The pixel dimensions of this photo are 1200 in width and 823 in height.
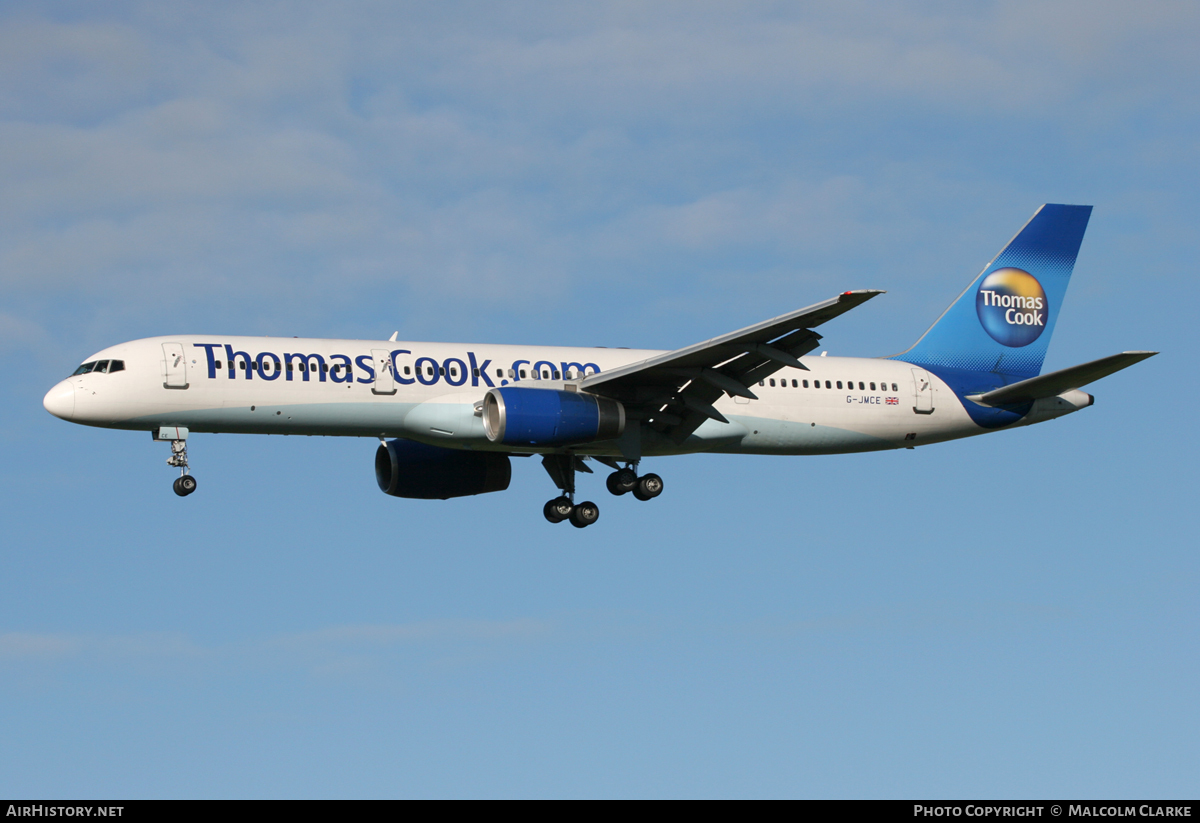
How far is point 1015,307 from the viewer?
4378 cm

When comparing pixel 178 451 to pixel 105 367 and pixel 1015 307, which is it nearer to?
pixel 105 367

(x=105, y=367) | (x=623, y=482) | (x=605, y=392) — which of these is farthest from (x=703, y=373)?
(x=105, y=367)

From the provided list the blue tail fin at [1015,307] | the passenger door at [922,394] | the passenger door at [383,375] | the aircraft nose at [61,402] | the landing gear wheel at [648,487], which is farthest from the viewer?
the blue tail fin at [1015,307]

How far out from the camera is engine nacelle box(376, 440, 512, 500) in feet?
134

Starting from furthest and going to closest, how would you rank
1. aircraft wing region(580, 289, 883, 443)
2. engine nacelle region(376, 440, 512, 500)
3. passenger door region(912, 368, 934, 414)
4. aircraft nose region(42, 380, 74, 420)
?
passenger door region(912, 368, 934, 414) → engine nacelle region(376, 440, 512, 500) → aircraft nose region(42, 380, 74, 420) → aircraft wing region(580, 289, 883, 443)

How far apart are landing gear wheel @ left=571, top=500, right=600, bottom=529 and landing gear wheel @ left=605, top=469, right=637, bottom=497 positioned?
70cm

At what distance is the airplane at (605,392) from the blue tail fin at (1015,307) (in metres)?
0.05

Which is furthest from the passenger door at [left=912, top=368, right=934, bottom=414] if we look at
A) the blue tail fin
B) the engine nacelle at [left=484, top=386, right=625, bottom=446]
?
the engine nacelle at [left=484, top=386, right=625, bottom=446]

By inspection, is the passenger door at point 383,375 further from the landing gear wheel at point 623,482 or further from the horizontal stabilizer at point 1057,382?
the horizontal stabilizer at point 1057,382

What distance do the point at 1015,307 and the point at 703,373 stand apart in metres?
12.6

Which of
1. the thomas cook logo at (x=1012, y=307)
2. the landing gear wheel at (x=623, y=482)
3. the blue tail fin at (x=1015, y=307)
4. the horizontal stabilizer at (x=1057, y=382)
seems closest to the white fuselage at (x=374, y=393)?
the landing gear wheel at (x=623, y=482)

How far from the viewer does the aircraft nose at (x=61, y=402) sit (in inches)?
1362

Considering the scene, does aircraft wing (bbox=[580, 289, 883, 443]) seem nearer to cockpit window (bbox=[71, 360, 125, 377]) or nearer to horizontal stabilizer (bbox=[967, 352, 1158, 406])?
horizontal stabilizer (bbox=[967, 352, 1158, 406])
